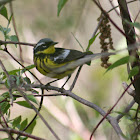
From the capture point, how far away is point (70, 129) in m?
4.07

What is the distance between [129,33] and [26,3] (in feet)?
9.53

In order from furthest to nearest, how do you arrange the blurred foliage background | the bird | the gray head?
1. the blurred foliage background
2. the gray head
3. the bird

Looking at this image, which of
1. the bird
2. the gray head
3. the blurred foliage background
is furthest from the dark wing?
the blurred foliage background

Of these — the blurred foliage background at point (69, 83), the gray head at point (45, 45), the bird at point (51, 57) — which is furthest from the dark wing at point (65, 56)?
the blurred foliage background at point (69, 83)

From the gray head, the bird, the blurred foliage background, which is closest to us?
the bird

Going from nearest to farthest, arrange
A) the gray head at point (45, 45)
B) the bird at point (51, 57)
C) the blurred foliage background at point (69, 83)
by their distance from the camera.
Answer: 1. the bird at point (51, 57)
2. the gray head at point (45, 45)
3. the blurred foliage background at point (69, 83)

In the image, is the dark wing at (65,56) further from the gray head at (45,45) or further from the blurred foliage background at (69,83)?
the blurred foliage background at (69,83)

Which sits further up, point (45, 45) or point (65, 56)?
point (45, 45)

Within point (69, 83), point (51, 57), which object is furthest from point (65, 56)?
point (69, 83)

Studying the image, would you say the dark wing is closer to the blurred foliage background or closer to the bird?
the bird

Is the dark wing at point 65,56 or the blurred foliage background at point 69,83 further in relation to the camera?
the blurred foliage background at point 69,83

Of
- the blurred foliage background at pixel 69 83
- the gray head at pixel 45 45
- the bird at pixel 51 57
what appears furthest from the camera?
the blurred foliage background at pixel 69 83

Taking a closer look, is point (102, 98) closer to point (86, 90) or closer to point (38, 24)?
point (86, 90)

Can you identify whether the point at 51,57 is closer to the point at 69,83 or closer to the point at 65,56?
the point at 65,56
